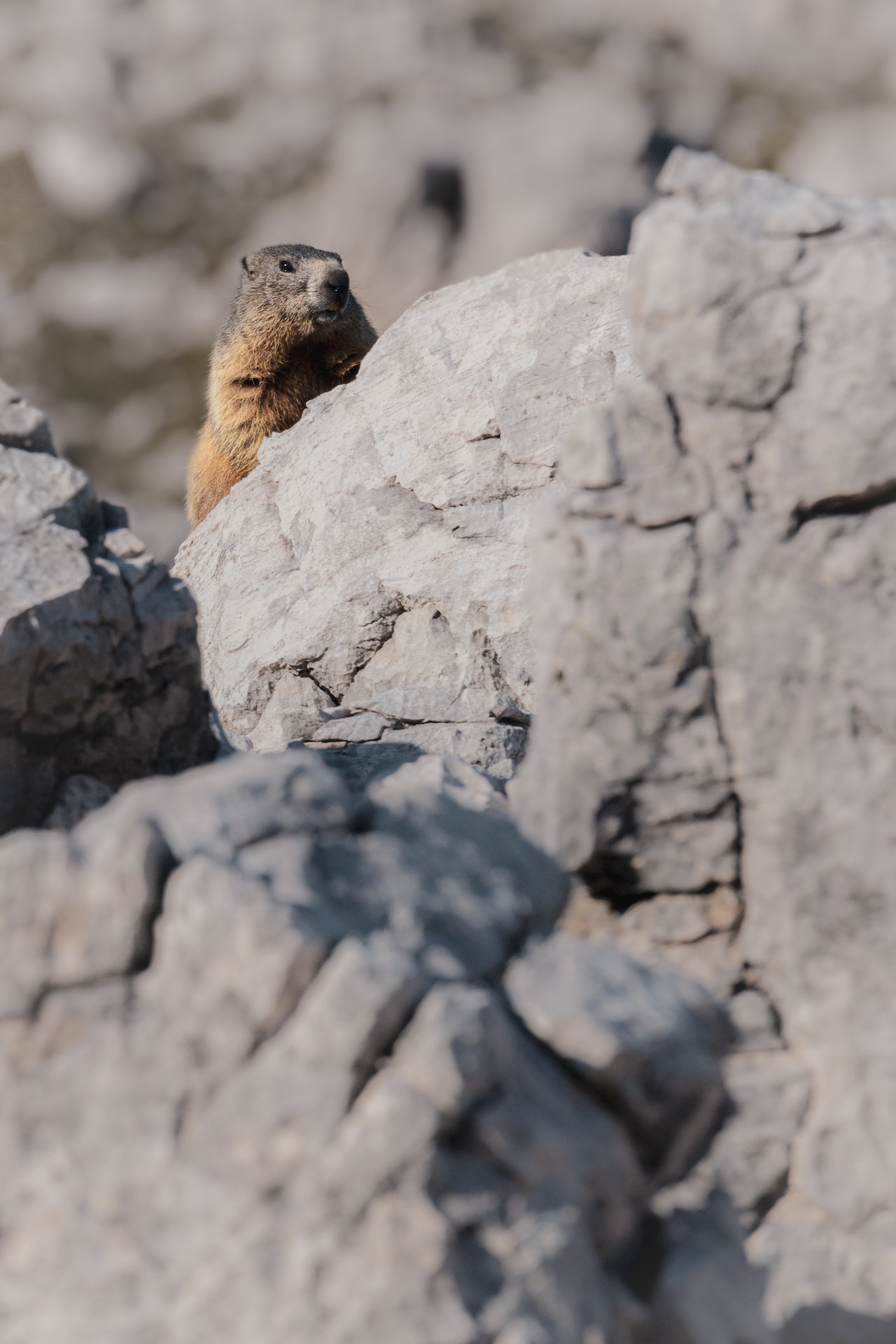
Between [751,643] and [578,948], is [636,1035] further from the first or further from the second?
[751,643]

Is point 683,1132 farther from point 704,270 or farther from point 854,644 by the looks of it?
point 704,270

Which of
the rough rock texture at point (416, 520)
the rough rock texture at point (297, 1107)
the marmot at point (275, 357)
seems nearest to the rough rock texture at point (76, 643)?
the rough rock texture at point (297, 1107)

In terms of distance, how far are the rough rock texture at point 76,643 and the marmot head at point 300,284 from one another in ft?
17.0

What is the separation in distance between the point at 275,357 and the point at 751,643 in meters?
6.27

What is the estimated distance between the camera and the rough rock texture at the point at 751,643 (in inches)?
82.6

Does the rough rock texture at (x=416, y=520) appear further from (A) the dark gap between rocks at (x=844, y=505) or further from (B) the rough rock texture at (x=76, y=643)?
(A) the dark gap between rocks at (x=844, y=505)

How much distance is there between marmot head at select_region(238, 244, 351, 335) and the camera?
7793mm

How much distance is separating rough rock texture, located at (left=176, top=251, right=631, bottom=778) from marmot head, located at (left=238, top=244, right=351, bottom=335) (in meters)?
1.99

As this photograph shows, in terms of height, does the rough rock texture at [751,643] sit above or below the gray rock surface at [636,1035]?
above

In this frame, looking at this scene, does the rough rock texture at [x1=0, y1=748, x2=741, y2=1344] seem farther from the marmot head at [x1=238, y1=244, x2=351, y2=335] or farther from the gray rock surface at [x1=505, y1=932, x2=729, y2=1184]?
the marmot head at [x1=238, y1=244, x2=351, y2=335]

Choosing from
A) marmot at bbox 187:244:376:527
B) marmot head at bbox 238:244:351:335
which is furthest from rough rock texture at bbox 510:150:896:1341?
marmot head at bbox 238:244:351:335

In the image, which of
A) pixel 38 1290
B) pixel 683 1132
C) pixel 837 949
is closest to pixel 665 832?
pixel 837 949

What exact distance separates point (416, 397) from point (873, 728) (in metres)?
3.74

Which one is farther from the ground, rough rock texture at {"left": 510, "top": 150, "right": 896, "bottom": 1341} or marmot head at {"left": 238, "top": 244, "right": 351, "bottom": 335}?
marmot head at {"left": 238, "top": 244, "right": 351, "bottom": 335}
